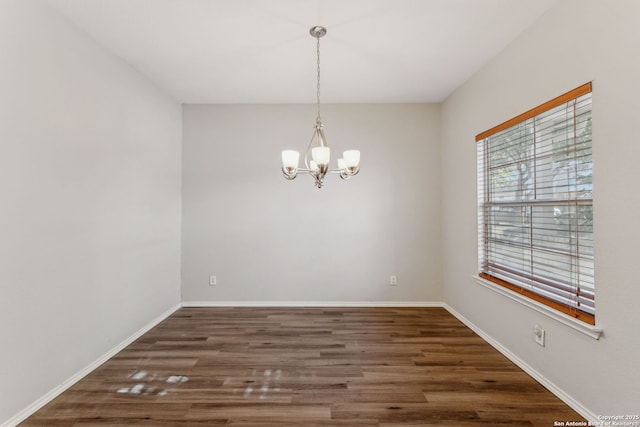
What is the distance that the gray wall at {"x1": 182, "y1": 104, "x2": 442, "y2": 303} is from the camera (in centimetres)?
386

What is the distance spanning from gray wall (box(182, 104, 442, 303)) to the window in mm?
1002

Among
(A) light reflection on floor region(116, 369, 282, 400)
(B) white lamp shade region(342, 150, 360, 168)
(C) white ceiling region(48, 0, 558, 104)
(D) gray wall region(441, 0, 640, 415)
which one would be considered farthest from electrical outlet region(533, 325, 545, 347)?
(C) white ceiling region(48, 0, 558, 104)

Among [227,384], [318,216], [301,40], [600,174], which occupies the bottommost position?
[227,384]

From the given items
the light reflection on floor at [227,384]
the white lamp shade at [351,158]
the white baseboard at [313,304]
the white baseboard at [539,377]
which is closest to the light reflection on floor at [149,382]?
the light reflection on floor at [227,384]

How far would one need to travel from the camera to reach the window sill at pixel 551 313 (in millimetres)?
1713

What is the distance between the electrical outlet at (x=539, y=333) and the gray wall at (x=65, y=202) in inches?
133

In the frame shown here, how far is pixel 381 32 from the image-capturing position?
2322 millimetres

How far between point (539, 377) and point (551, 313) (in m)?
0.53

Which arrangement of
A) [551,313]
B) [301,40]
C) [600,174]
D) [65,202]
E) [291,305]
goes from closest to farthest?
[600,174], [551,313], [65,202], [301,40], [291,305]

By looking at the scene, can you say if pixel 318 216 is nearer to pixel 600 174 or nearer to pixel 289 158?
pixel 289 158

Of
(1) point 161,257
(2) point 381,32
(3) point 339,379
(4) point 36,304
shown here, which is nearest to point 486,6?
(2) point 381,32

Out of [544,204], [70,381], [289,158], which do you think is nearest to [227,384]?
[70,381]

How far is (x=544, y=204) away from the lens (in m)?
2.15

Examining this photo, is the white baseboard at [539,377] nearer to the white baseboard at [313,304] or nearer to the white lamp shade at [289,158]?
the white baseboard at [313,304]
